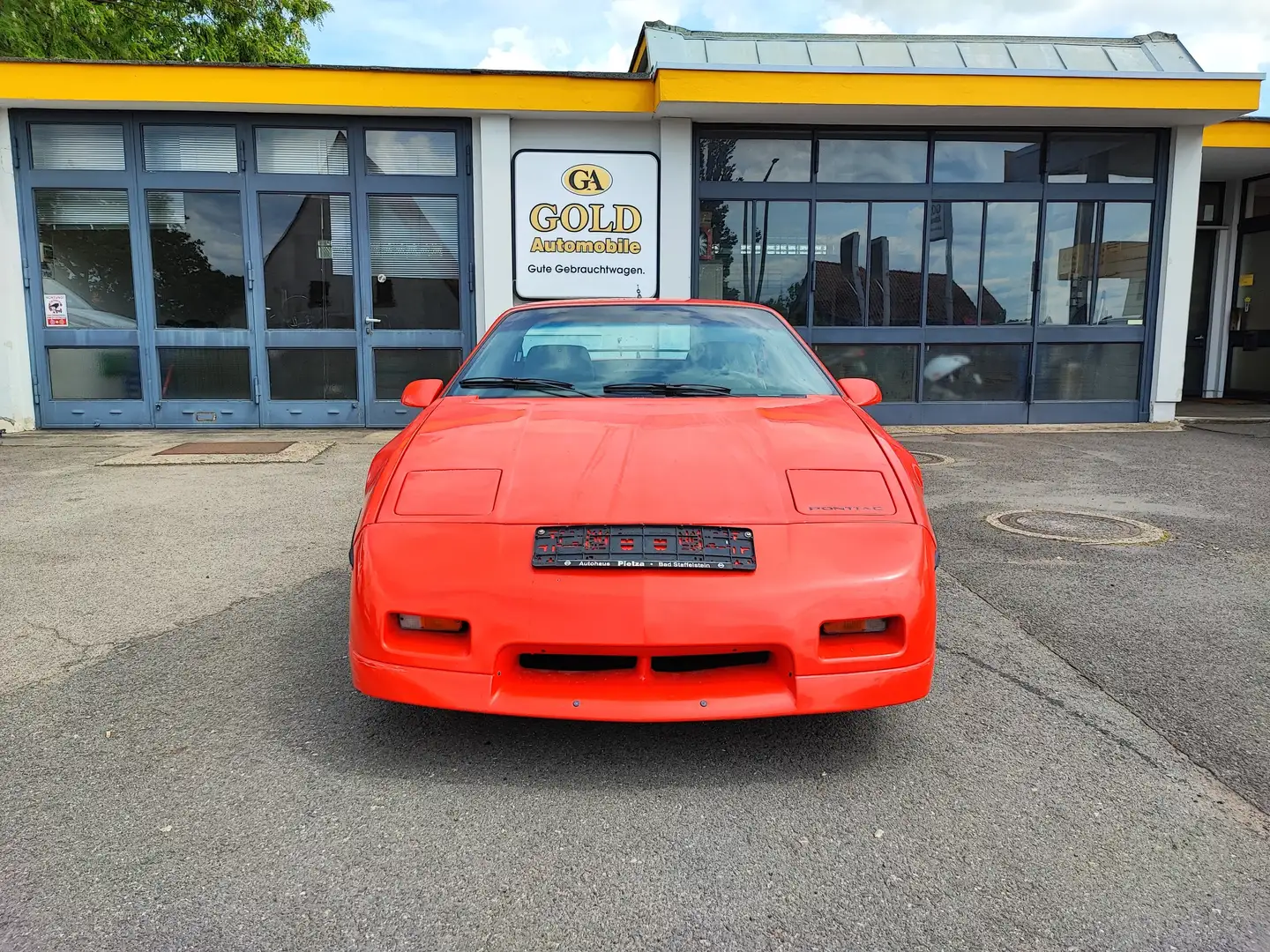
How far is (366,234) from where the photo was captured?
33.2 ft

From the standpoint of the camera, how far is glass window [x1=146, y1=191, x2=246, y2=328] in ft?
32.7

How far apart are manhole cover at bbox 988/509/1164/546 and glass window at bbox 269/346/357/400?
24.9ft

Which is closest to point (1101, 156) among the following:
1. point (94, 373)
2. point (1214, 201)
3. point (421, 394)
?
point (1214, 201)

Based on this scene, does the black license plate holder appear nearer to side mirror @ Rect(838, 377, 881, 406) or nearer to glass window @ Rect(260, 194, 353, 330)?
side mirror @ Rect(838, 377, 881, 406)

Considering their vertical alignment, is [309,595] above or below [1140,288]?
below

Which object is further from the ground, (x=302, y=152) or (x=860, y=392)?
(x=302, y=152)

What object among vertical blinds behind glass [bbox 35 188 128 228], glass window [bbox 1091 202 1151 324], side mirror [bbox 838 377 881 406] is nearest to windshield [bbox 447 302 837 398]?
side mirror [bbox 838 377 881 406]

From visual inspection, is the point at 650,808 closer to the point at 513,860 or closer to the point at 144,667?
the point at 513,860

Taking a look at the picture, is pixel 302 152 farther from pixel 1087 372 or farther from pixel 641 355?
pixel 1087 372

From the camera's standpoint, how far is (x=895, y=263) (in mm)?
10578

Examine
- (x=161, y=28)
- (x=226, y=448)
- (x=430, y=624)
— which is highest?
(x=161, y=28)

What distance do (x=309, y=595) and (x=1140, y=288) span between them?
10.9m

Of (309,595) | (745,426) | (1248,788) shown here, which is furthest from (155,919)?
(1248,788)

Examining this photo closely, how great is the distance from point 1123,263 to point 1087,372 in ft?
4.66
